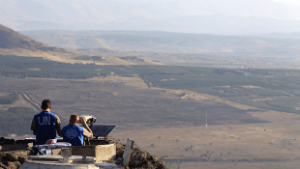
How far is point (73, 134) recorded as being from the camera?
9758 mm

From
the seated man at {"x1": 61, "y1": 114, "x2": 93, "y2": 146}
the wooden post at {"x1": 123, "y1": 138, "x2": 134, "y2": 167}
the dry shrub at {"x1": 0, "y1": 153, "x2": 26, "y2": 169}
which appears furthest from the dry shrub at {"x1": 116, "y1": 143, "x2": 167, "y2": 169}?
the dry shrub at {"x1": 0, "y1": 153, "x2": 26, "y2": 169}

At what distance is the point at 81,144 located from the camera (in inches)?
389

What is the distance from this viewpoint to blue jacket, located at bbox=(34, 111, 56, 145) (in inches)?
398

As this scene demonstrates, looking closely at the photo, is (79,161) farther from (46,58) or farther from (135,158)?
(46,58)

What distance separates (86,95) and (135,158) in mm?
132727

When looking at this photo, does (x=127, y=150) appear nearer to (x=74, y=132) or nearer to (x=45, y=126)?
(x=74, y=132)

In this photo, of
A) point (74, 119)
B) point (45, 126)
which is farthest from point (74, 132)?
point (45, 126)

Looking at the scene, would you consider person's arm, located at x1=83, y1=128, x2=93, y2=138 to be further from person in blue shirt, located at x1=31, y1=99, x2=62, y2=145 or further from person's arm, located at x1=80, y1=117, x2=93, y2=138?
person in blue shirt, located at x1=31, y1=99, x2=62, y2=145

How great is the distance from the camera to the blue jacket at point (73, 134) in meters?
9.74

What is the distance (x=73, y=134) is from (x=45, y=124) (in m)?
0.80

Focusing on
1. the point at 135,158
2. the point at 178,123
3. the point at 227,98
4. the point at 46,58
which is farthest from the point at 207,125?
the point at 135,158

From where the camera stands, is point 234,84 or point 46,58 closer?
point 234,84

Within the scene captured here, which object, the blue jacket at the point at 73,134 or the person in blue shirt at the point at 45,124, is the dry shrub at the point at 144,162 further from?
the person in blue shirt at the point at 45,124

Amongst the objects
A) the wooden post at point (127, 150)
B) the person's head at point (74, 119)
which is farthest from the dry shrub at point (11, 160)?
the wooden post at point (127, 150)
